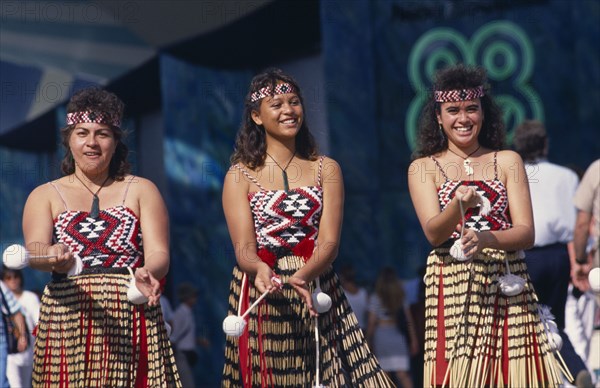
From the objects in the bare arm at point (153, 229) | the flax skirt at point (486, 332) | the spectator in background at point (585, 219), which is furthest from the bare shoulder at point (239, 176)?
the spectator in background at point (585, 219)

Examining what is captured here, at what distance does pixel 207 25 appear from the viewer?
41.8 ft

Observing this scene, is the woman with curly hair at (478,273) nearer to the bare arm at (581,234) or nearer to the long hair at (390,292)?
the bare arm at (581,234)

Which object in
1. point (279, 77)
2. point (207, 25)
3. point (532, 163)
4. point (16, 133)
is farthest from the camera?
point (207, 25)

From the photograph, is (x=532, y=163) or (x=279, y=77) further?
(x=532, y=163)

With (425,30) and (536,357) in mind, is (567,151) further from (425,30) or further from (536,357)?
(536,357)

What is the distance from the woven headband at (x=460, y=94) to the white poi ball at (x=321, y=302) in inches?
47.8

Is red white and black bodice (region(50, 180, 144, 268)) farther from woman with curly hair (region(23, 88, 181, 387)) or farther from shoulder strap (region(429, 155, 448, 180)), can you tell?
shoulder strap (region(429, 155, 448, 180))

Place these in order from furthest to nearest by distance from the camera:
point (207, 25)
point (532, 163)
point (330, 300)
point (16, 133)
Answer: point (207, 25)
point (16, 133)
point (532, 163)
point (330, 300)

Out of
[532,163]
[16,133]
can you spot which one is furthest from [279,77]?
[16,133]

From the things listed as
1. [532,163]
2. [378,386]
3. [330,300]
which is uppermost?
[532,163]

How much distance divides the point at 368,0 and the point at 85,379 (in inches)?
332

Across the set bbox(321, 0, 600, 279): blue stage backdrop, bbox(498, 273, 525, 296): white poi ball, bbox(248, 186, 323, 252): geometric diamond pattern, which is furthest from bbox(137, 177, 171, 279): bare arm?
bbox(321, 0, 600, 279): blue stage backdrop

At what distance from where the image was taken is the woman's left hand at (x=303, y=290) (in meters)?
5.48

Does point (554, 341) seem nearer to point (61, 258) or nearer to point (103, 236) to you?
point (103, 236)
